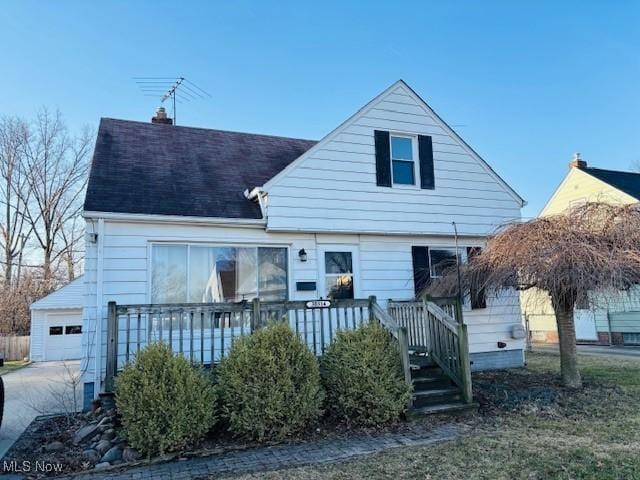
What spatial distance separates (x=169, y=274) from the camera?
8336 mm

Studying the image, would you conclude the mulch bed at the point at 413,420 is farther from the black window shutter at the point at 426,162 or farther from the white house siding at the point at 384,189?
the black window shutter at the point at 426,162

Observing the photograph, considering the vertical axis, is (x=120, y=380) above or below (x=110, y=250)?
below

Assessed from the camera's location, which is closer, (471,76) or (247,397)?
(247,397)

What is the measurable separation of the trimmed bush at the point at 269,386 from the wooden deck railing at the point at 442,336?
96.2 inches

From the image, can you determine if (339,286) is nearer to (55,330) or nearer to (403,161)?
(403,161)

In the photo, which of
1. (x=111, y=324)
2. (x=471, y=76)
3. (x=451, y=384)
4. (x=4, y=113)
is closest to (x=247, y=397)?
(x=111, y=324)

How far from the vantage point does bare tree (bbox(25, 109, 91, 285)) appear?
27500 mm

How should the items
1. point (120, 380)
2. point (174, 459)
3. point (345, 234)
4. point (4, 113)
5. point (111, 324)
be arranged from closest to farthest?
point (174, 459) < point (120, 380) < point (111, 324) < point (345, 234) < point (4, 113)

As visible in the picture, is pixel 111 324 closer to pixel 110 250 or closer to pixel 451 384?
pixel 110 250

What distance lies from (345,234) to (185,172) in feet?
12.4

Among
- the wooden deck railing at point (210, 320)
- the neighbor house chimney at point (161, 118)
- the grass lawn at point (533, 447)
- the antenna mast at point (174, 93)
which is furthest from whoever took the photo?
the antenna mast at point (174, 93)

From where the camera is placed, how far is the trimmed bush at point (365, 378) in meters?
6.16

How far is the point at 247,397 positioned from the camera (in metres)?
5.67

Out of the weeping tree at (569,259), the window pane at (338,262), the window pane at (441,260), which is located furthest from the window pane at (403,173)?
the weeping tree at (569,259)
